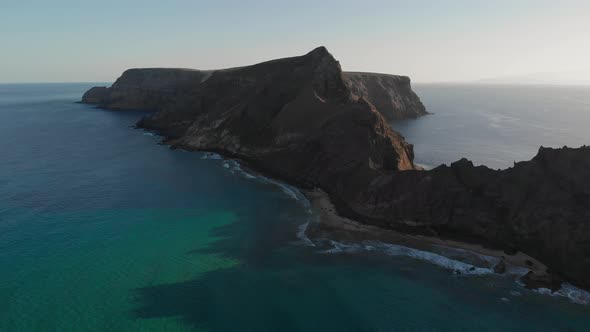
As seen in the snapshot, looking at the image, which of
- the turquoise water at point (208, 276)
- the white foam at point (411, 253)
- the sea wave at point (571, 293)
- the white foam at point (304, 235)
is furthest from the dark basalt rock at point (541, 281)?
the white foam at point (304, 235)

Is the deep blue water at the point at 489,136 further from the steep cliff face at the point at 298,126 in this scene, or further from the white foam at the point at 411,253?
the white foam at the point at 411,253

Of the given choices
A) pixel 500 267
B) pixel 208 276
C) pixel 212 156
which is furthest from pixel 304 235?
pixel 212 156

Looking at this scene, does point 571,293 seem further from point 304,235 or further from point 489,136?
point 489,136

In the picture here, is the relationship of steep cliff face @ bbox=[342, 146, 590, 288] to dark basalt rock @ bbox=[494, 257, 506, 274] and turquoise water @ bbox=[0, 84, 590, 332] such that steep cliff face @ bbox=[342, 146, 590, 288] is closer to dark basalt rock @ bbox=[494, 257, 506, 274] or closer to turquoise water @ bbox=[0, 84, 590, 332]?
dark basalt rock @ bbox=[494, 257, 506, 274]

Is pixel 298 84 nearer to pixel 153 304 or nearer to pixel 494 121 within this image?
pixel 153 304

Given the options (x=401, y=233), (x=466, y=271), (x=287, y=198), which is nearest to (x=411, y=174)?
(x=401, y=233)

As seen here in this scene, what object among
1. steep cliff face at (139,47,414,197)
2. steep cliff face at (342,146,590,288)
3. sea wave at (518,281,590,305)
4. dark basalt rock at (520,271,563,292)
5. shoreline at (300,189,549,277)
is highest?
steep cliff face at (139,47,414,197)

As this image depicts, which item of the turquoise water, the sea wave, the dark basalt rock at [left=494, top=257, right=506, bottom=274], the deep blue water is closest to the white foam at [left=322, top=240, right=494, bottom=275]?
the dark basalt rock at [left=494, top=257, right=506, bottom=274]
